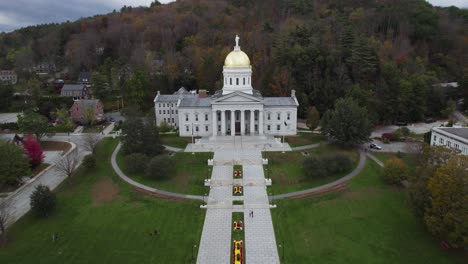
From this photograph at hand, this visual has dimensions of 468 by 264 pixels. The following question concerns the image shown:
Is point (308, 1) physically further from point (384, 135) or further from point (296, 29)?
point (384, 135)

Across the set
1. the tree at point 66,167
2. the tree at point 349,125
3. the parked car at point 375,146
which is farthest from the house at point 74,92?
the parked car at point 375,146

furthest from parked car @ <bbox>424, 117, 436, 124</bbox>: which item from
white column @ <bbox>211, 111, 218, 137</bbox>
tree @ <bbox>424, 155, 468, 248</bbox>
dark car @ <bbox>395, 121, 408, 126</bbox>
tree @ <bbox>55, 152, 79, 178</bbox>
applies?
tree @ <bbox>55, 152, 79, 178</bbox>

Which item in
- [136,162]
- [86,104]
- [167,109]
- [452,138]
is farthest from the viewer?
[86,104]

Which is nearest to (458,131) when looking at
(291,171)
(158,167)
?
(291,171)

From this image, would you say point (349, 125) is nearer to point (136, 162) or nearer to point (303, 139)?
point (303, 139)

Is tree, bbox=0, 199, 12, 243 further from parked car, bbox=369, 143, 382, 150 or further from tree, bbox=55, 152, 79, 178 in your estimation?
parked car, bbox=369, 143, 382, 150
